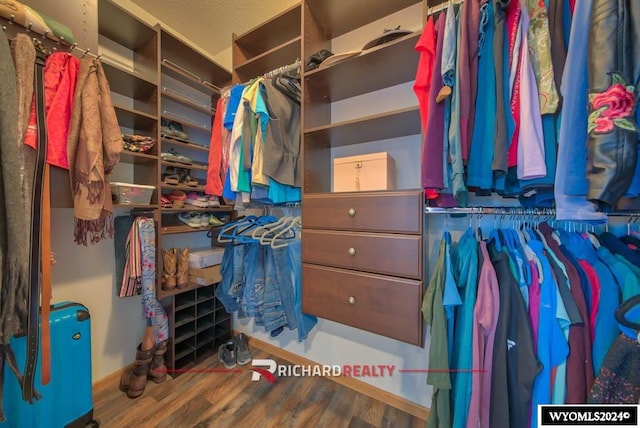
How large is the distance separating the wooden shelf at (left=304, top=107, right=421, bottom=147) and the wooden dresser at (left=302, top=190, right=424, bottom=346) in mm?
373

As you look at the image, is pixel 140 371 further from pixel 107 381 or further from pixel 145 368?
pixel 107 381

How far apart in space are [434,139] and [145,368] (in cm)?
217

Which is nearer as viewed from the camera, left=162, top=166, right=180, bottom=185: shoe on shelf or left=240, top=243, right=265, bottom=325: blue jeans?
left=240, top=243, right=265, bottom=325: blue jeans

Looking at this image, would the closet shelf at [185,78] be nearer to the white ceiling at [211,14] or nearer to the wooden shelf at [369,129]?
the white ceiling at [211,14]

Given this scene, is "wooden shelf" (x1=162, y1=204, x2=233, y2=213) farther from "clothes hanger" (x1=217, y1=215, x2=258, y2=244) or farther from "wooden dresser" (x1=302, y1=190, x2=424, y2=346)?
"wooden dresser" (x1=302, y1=190, x2=424, y2=346)

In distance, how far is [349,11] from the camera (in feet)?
4.50

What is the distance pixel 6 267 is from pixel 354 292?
1309 millimetres

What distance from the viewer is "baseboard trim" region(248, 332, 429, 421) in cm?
140

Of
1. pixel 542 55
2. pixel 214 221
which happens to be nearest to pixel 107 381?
pixel 214 221

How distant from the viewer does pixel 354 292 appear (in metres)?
1.12

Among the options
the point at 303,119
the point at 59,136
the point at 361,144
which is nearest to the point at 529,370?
the point at 361,144

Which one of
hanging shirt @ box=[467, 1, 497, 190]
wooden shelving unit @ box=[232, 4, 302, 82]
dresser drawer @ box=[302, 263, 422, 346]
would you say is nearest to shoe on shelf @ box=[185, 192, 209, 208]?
wooden shelving unit @ box=[232, 4, 302, 82]

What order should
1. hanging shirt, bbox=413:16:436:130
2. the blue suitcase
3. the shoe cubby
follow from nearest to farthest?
1. hanging shirt, bbox=413:16:436:130
2. the blue suitcase
3. the shoe cubby

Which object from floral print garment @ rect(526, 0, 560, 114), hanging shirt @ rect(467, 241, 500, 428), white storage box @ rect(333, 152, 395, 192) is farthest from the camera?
white storage box @ rect(333, 152, 395, 192)
